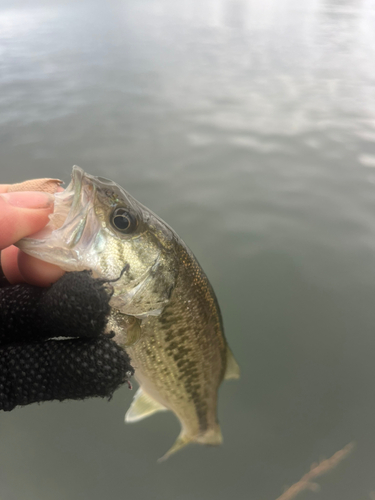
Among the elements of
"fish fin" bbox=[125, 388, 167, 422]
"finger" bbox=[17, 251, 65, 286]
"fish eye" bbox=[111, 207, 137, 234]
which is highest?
"fish eye" bbox=[111, 207, 137, 234]

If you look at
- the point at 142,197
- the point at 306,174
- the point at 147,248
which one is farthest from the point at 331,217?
the point at 147,248

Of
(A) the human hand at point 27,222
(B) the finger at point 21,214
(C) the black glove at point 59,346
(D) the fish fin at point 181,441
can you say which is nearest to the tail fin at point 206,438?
(D) the fish fin at point 181,441

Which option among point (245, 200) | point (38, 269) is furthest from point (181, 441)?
point (245, 200)

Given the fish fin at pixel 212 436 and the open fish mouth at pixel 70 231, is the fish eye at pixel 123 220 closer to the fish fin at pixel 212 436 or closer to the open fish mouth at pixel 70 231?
the open fish mouth at pixel 70 231

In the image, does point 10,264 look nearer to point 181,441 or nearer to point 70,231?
point 70,231

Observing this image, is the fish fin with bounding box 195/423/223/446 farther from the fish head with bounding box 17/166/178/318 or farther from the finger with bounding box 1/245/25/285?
the finger with bounding box 1/245/25/285

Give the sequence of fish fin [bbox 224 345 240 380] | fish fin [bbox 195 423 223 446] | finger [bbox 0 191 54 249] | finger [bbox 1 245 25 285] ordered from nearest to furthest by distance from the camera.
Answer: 1. finger [bbox 0 191 54 249]
2. finger [bbox 1 245 25 285]
3. fish fin [bbox 224 345 240 380]
4. fish fin [bbox 195 423 223 446]

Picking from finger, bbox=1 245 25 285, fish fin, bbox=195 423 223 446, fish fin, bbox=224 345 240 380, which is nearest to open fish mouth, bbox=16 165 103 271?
finger, bbox=1 245 25 285

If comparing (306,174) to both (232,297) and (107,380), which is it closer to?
(232,297)
